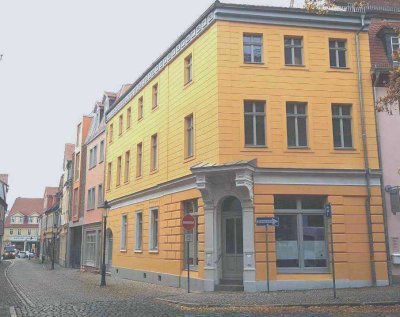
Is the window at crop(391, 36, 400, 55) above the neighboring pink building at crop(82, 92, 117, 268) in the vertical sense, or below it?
above

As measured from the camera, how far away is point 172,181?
2255 centimetres

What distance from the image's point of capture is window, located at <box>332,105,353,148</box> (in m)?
19.9

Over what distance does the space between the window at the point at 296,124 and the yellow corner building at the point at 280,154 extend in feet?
0.14

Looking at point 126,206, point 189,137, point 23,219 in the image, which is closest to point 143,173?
point 126,206

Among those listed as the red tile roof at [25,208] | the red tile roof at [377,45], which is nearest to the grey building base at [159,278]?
the red tile roof at [377,45]

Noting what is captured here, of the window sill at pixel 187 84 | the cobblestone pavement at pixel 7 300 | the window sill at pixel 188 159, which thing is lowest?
the cobblestone pavement at pixel 7 300

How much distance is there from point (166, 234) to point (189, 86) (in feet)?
23.0

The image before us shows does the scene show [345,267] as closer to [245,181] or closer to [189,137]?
[245,181]

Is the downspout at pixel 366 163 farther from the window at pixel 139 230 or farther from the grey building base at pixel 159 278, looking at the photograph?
the window at pixel 139 230

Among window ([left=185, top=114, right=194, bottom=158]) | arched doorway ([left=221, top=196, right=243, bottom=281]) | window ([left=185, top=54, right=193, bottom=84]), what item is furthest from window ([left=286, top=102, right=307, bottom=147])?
window ([left=185, top=54, right=193, bottom=84])

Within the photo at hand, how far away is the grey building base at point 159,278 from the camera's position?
19627mm

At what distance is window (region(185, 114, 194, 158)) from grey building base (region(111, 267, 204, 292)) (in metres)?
5.45

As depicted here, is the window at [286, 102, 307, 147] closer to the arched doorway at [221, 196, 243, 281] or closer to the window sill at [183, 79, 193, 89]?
the arched doorway at [221, 196, 243, 281]

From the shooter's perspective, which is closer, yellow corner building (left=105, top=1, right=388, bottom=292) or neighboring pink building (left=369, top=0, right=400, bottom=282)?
yellow corner building (left=105, top=1, right=388, bottom=292)
